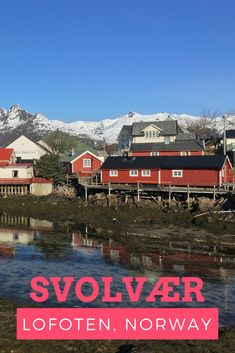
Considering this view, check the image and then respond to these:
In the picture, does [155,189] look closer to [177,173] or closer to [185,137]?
[177,173]

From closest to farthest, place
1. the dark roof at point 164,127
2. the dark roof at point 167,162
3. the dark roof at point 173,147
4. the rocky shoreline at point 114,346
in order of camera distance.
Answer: the rocky shoreline at point 114,346
the dark roof at point 167,162
the dark roof at point 173,147
the dark roof at point 164,127

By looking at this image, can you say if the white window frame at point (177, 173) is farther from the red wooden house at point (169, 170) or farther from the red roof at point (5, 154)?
the red roof at point (5, 154)

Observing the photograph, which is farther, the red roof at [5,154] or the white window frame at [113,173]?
the red roof at [5,154]

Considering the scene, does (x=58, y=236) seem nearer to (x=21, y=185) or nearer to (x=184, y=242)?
(x=184, y=242)

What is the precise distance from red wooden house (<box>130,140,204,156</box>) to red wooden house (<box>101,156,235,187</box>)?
1283cm

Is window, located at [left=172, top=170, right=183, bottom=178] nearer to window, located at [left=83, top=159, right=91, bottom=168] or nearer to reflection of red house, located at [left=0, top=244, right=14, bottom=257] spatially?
window, located at [left=83, top=159, right=91, bottom=168]

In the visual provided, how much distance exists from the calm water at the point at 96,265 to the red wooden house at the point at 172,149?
96.4 ft

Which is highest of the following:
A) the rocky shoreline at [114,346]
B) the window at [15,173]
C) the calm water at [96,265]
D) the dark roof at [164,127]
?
the dark roof at [164,127]

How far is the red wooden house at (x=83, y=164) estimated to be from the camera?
2441 inches

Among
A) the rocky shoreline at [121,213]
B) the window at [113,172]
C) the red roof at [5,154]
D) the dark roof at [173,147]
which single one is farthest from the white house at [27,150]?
the window at [113,172]

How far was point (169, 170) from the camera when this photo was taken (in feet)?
159

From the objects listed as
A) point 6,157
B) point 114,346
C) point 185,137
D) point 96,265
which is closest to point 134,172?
point 6,157

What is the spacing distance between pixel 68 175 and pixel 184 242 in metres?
28.5

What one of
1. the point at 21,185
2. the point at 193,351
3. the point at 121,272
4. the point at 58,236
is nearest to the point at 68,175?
A: the point at 21,185
